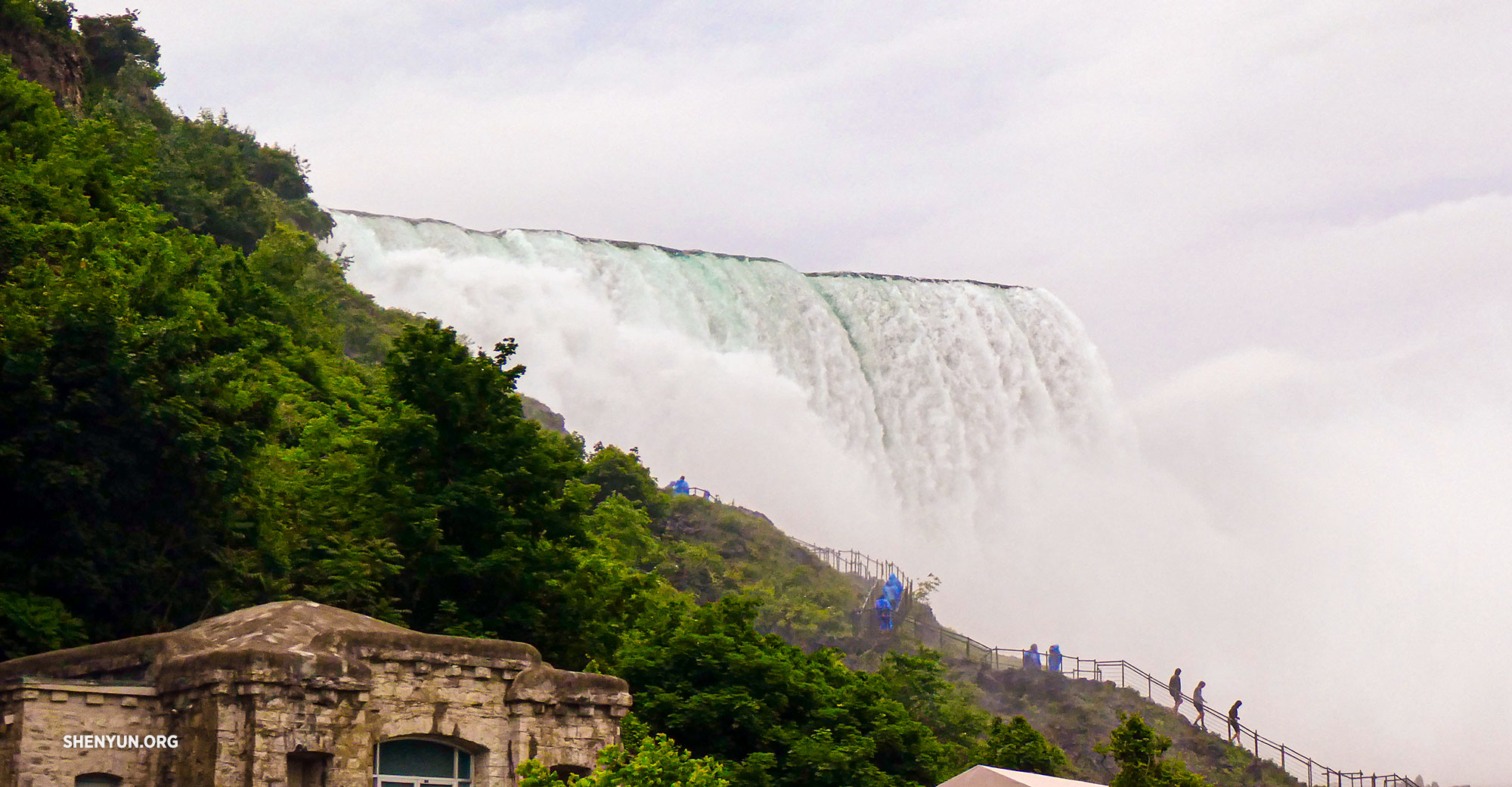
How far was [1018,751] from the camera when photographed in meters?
45.9

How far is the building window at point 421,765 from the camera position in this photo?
22219 mm

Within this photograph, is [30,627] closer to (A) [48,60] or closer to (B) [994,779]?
(B) [994,779]

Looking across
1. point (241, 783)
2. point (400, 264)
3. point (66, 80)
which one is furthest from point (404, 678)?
point (400, 264)

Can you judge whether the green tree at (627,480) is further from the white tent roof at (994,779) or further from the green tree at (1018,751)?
the white tent roof at (994,779)

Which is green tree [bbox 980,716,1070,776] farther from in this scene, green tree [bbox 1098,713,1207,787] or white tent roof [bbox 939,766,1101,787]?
white tent roof [bbox 939,766,1101,787]

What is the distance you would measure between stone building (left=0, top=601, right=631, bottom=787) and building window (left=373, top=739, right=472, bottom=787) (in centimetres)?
2

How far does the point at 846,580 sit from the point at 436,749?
70.0 metres

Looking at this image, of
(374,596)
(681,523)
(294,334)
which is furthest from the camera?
(681,523)

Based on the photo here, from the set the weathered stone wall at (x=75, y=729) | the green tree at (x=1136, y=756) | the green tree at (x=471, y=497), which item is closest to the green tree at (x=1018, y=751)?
the green tree at (x=1136, y=756)

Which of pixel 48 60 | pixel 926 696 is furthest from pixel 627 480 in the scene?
pixel 48 60

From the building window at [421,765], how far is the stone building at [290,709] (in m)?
0.02

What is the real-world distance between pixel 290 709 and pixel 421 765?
8.39ft

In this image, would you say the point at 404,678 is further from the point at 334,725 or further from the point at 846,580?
the point at 846,580

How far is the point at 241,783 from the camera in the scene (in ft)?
66.4
